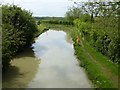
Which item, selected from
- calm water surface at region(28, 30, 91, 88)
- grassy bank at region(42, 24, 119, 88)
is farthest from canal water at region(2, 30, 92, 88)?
grassy bank at region(42, 24, 119, 88)

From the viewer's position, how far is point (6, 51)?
11836mm

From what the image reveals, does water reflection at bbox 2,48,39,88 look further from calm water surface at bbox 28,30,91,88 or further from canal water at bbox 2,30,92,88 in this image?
calm water surface at bbox 28,30,91,88

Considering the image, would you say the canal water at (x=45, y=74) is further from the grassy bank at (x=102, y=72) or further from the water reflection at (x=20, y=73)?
the grassy bank at (x=102, y=72)

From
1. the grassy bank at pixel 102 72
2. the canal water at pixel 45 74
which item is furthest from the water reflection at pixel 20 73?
the grassy bank at pixel 102 72

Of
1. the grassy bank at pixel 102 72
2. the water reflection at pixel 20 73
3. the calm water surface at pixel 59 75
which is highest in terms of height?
the grassy bank at pixel 102 72

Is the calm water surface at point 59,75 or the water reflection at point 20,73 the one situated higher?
the calm water surface at point 59,75

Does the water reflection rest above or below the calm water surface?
below

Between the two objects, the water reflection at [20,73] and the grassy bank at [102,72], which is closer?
the grassy bank at [102,72]

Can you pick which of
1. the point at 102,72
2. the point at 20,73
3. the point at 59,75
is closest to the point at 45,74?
the point at 59,75

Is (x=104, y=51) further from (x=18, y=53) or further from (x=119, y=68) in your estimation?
(x=18, y=53)

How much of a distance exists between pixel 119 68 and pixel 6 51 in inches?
298

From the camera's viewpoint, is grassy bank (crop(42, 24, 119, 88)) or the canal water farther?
the canal water

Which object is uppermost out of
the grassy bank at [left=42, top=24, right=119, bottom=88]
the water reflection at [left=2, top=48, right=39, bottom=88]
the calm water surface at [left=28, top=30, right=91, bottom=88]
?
the grassy bank at [left=42, top=24, right=119, bottom=88]

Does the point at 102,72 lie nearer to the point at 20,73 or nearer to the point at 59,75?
the point at 59,75
